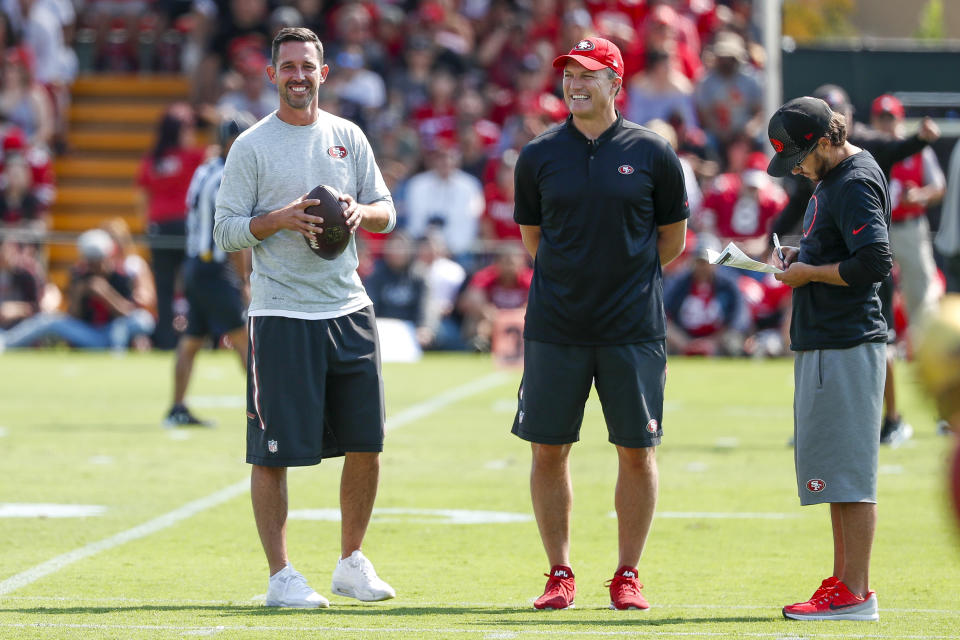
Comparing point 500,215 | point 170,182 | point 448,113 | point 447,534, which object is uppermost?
point 448,113

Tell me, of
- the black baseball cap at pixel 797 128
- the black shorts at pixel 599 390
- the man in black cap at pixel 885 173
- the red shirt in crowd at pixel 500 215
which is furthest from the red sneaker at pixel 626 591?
the red shirt in crowd at pixel 500 215

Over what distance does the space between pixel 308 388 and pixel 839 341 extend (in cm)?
195

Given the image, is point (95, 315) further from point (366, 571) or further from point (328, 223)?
point (328, 223)

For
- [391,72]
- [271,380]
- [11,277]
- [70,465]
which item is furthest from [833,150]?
[391,72]

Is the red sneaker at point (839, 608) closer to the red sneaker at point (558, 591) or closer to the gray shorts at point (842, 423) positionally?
the gray shorts at point (842, 423)

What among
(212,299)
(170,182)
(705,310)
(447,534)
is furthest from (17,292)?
(447,534)

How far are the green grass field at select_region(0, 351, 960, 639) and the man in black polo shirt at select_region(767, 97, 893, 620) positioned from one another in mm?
284

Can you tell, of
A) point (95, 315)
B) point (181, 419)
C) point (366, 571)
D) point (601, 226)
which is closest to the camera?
point (601, 226)

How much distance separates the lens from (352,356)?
20.6 ft

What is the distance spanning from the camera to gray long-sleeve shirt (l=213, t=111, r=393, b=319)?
6.21m

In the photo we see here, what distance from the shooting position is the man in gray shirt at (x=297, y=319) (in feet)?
20.2

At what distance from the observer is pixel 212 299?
37.3ft

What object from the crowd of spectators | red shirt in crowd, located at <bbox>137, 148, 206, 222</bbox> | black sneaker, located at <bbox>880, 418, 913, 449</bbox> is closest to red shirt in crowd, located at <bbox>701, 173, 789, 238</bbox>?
the crowd of spectators

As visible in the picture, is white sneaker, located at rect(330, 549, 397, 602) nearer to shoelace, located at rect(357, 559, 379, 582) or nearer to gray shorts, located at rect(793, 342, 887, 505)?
shoelace, located at rect(357, 559, 379, 582)
